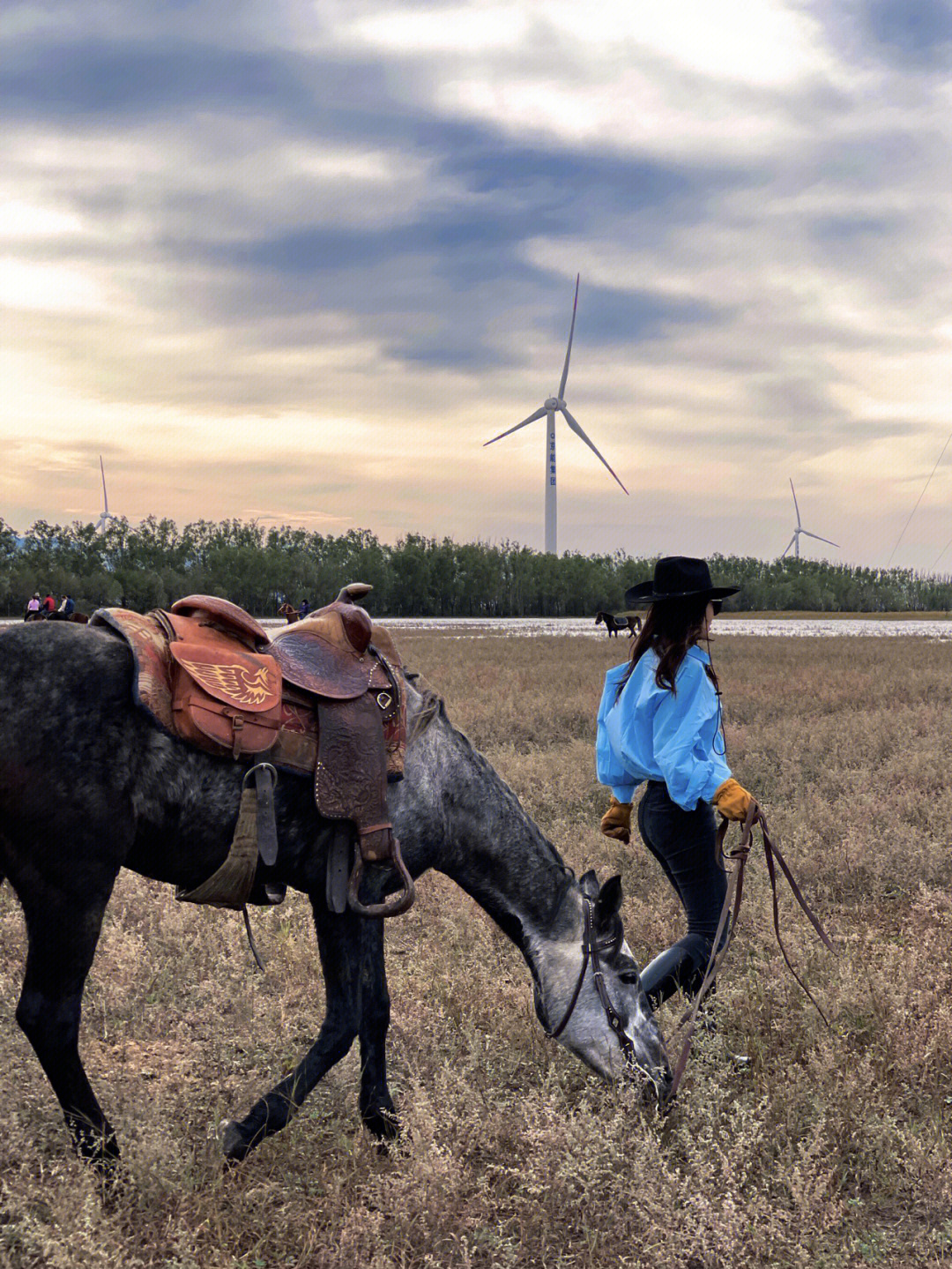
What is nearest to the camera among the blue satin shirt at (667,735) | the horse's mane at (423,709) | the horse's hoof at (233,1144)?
the horse's hoof at (233,1144)

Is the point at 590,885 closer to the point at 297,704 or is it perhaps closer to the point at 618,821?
the point at 618,821

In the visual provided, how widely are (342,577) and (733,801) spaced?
102m

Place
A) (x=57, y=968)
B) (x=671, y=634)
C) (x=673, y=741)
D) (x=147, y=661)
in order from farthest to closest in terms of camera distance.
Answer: (x=671, y=634) → (x=673, y=741) → (x=147, y=661) → (x=57, y=968)

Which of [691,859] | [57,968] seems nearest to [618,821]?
[691,859]

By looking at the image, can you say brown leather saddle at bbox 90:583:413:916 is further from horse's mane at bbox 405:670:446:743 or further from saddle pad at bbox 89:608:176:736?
horse's mane at bbox 405:670:446:743

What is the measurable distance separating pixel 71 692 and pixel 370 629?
1168 millimetres

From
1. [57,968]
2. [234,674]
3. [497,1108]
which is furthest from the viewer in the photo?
[497,1108]

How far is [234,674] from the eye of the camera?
3.37 m

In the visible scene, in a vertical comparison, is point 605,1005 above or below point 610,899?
below

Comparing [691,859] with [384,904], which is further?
[691,859]

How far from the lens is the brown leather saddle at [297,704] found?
324 cm

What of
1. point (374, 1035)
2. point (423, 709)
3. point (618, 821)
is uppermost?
point (423, 709)

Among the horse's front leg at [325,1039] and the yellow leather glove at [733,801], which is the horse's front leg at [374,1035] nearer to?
the horse's front leg at [325,1039]

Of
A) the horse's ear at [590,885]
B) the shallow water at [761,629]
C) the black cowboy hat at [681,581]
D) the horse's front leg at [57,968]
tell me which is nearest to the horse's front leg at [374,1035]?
the horse's ear at [590,885]
